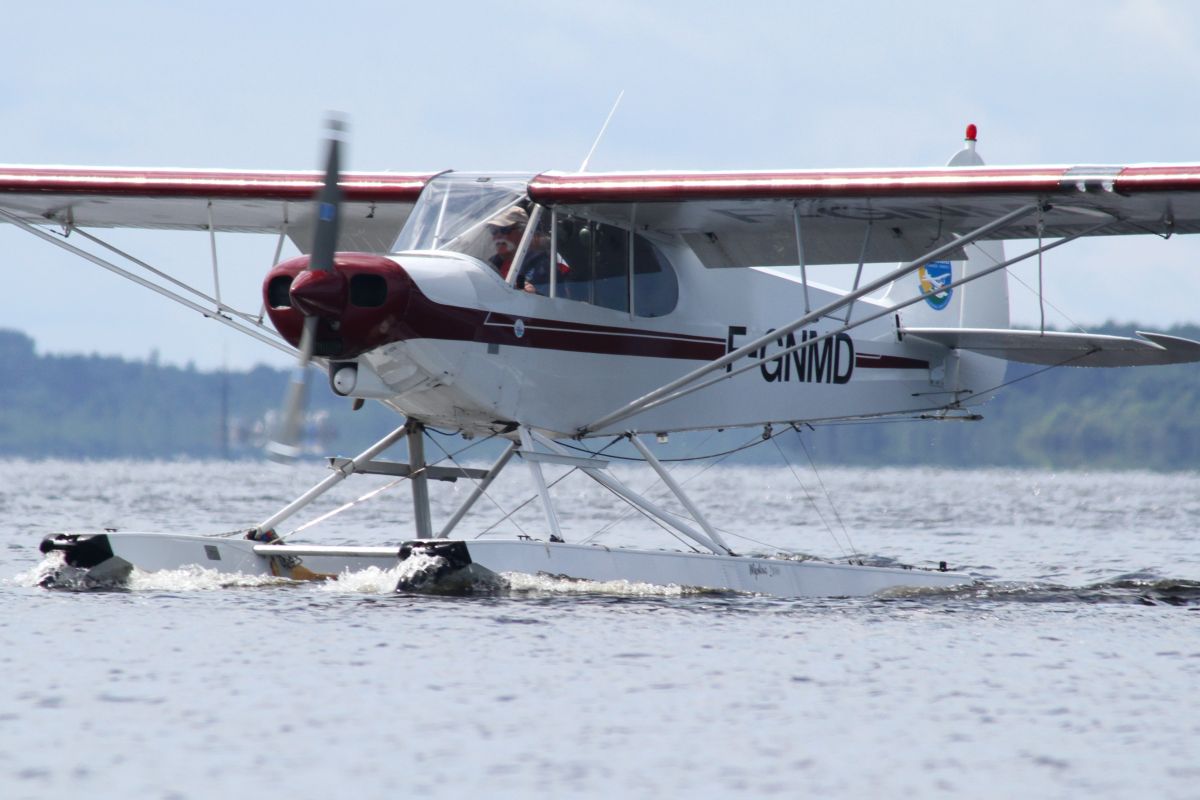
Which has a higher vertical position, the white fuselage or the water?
the white fuselage

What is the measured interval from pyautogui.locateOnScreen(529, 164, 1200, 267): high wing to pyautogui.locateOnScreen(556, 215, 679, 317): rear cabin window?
0.14m

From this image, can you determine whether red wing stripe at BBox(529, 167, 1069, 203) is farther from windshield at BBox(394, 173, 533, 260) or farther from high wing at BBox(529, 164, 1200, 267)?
windshield at BBox(394, 173, 533, 260)

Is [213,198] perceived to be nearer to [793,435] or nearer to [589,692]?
[589,692]

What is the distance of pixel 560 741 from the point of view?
6375 millimetres

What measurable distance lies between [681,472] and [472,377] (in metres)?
46.8

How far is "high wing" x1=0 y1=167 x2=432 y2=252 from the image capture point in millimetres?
12320

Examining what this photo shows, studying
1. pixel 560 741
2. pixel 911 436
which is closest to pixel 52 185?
pixel 560 741

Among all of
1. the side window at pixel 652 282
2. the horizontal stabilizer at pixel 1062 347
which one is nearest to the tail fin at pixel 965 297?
the horizontal stabilizer at pixel 1062 347

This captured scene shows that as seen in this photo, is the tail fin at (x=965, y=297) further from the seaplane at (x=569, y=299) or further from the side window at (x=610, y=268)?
the side window at (x=610, y=268)

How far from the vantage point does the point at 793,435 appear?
229 ft

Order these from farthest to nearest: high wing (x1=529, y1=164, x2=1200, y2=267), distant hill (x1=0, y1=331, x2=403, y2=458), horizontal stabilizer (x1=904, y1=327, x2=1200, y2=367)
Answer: distant hill (x1=0, y1=331, x2=403, y2=458) → horizontal stabilizer (x1=904, y1=327, x2=1200, y2=367) → high wing (x1=529, y1=164, x2=1200, y2=267)

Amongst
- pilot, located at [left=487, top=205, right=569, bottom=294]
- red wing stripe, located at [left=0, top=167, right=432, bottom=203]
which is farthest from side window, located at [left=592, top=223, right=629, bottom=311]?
red wing stripe, located at [left=0, top=167, right=432, bottom=203]

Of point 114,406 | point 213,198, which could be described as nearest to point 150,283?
point 213,198

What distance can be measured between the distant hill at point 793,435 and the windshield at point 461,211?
1542 inches
